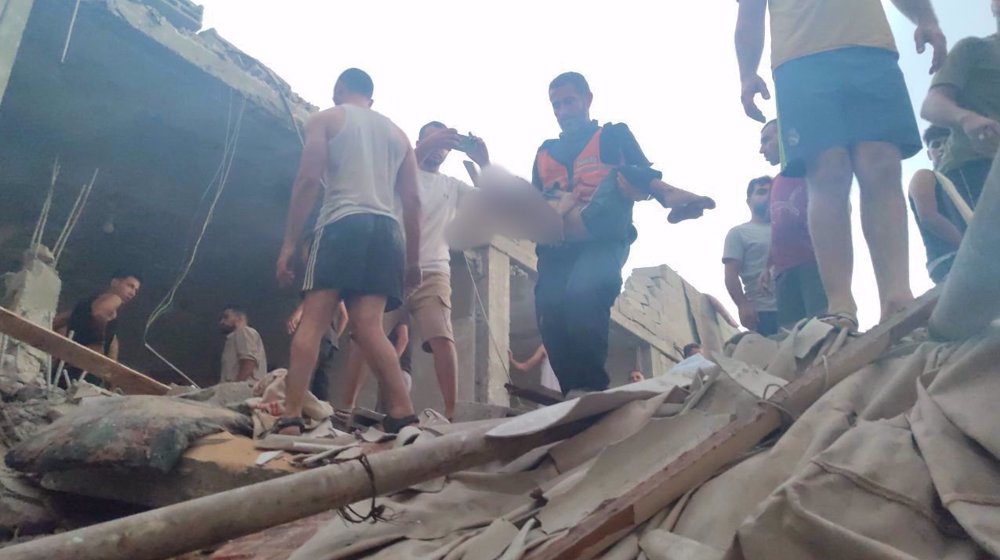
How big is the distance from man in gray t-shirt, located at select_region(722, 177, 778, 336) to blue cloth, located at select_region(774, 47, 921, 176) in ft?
5.13

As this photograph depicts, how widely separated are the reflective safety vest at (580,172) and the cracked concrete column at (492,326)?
288 cm

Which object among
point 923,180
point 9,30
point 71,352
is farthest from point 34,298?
point 923,180

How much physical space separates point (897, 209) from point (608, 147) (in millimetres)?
1465

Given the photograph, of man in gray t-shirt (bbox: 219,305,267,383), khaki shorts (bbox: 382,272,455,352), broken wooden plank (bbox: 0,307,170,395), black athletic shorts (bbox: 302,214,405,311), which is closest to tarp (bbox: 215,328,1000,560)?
black athletic shorts (bbox: 302,214,405,311)

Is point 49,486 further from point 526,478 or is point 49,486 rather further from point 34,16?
point 34,16

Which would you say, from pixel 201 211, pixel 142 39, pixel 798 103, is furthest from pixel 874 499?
pixel 201 211

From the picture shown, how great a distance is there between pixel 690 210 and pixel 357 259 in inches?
52.6

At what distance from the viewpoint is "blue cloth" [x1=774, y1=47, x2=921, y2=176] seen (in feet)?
8.77

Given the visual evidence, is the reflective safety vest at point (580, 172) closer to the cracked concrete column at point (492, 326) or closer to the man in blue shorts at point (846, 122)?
the man in blue shorts at point (846, 122)

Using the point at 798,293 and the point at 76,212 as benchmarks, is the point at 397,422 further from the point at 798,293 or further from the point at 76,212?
the point at 76,212

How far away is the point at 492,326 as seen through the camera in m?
7.00

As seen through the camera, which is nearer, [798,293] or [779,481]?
[779,481]

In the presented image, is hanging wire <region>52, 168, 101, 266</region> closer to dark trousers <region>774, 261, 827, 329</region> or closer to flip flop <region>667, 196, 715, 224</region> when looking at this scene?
flip flop <region>667, 196, 715, 224</region>

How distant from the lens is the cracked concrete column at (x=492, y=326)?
22.2 feet
